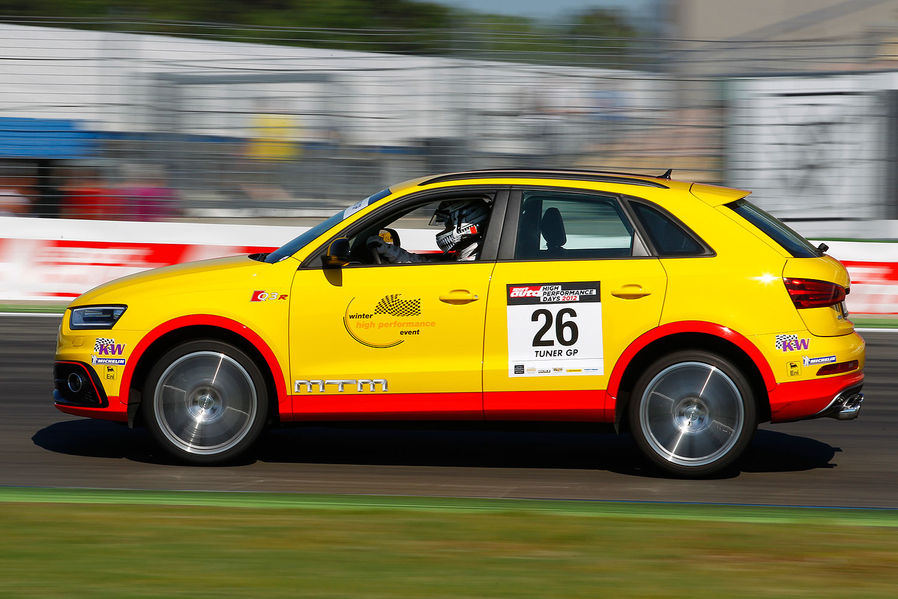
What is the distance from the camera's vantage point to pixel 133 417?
6.75 m

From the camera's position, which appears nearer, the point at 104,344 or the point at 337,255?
the point at 337,255

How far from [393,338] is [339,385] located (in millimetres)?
420

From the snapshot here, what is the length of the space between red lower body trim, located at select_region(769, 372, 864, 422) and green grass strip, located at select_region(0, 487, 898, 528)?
0.63 m

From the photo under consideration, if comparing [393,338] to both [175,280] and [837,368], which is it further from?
[837,368]

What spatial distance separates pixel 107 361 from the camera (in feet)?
21.9

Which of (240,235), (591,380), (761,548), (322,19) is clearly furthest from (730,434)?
(322,19)

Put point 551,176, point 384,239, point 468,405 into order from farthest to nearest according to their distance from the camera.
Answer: point 384,239, point 551,176, point 468,405

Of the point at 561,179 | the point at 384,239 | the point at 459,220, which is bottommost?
the point at 384,239

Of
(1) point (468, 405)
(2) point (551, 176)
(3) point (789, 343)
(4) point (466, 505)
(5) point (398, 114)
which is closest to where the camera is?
(4) point (466, 505)

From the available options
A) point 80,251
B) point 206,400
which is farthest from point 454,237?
point 80,251

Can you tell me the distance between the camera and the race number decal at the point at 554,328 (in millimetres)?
6434

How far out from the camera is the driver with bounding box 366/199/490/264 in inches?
264

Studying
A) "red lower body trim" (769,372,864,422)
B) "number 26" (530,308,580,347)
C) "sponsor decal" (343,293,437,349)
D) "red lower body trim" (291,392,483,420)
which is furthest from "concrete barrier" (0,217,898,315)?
"red lower body trim" (769,372,864,422)

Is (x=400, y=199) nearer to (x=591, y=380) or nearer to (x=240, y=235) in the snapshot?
(x=591, y=380)
